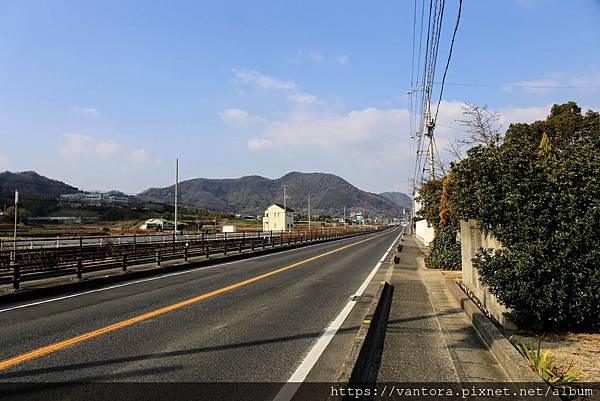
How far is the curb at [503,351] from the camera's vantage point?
195 inches

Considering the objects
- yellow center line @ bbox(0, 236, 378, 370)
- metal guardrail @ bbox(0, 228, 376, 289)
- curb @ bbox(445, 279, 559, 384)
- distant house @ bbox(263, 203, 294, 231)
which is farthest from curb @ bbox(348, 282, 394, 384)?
distant house @ bbox(263, 203, 294, 231)

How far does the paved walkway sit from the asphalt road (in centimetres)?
81

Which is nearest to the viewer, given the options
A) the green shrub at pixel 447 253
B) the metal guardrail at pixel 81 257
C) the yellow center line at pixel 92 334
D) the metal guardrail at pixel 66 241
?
the yellow center line at pixel 92 334

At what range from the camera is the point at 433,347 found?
22.9 feet

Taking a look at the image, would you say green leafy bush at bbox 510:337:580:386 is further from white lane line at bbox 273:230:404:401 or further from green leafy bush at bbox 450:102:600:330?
white lane line at bbox 273:230:404:401

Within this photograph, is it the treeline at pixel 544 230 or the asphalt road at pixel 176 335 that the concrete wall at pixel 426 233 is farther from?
the treeline at pixel 544 230

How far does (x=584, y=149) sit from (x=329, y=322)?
5694 mm

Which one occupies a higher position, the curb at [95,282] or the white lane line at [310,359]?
the white lane line at [310,359]

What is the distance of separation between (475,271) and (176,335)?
7.66 meters

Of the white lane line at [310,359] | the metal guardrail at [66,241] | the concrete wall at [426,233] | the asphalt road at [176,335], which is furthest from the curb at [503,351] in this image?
the metal guardrail at [66,241]

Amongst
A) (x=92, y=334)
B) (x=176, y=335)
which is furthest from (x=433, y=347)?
(x=92, y=334)

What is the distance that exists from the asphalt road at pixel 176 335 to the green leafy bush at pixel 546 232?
297 centimetres

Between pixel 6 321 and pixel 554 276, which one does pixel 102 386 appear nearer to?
pixel 6 321

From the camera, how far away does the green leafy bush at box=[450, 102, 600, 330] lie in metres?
7.04
